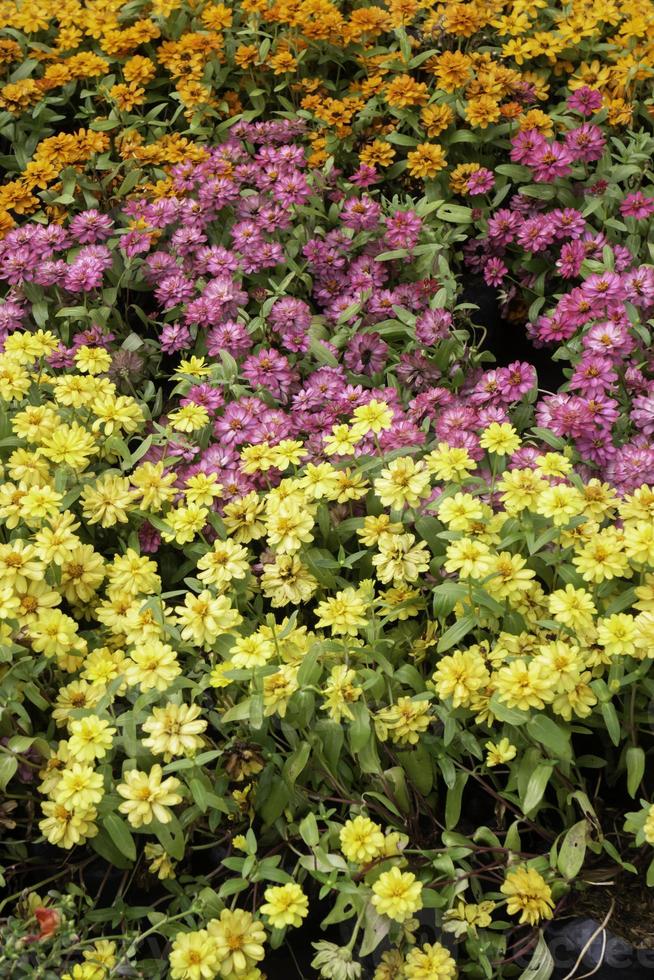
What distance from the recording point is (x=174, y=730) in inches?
56.6

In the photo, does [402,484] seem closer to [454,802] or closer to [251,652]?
[251,652]

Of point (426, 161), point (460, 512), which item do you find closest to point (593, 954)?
point (460, 512)

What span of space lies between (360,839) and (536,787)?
0.28 metres

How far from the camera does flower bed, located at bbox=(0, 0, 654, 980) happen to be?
1.46m

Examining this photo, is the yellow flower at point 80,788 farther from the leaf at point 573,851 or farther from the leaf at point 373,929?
the leaf at point 573,851

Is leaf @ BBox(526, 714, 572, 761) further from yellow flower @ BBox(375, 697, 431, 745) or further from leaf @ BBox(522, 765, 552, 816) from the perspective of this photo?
yellow flower @ BBox(375, 697, 431, 745)

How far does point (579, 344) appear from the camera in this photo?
2.23m

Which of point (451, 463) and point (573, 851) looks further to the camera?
point (451, 463)

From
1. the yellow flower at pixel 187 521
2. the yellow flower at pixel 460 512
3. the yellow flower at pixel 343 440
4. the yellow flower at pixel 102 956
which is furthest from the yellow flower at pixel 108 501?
the yellow flower at pixel 102 956

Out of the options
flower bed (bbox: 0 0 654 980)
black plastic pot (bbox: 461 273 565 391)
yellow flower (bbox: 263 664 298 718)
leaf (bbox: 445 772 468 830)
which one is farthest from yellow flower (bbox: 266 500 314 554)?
black plastic pot (bbox: 461 273 565 391)

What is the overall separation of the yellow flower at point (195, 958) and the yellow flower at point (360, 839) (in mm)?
217

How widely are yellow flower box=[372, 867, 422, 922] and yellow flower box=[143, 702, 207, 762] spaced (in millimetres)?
318

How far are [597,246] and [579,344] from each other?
1.24ft

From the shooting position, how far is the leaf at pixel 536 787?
1.45m
